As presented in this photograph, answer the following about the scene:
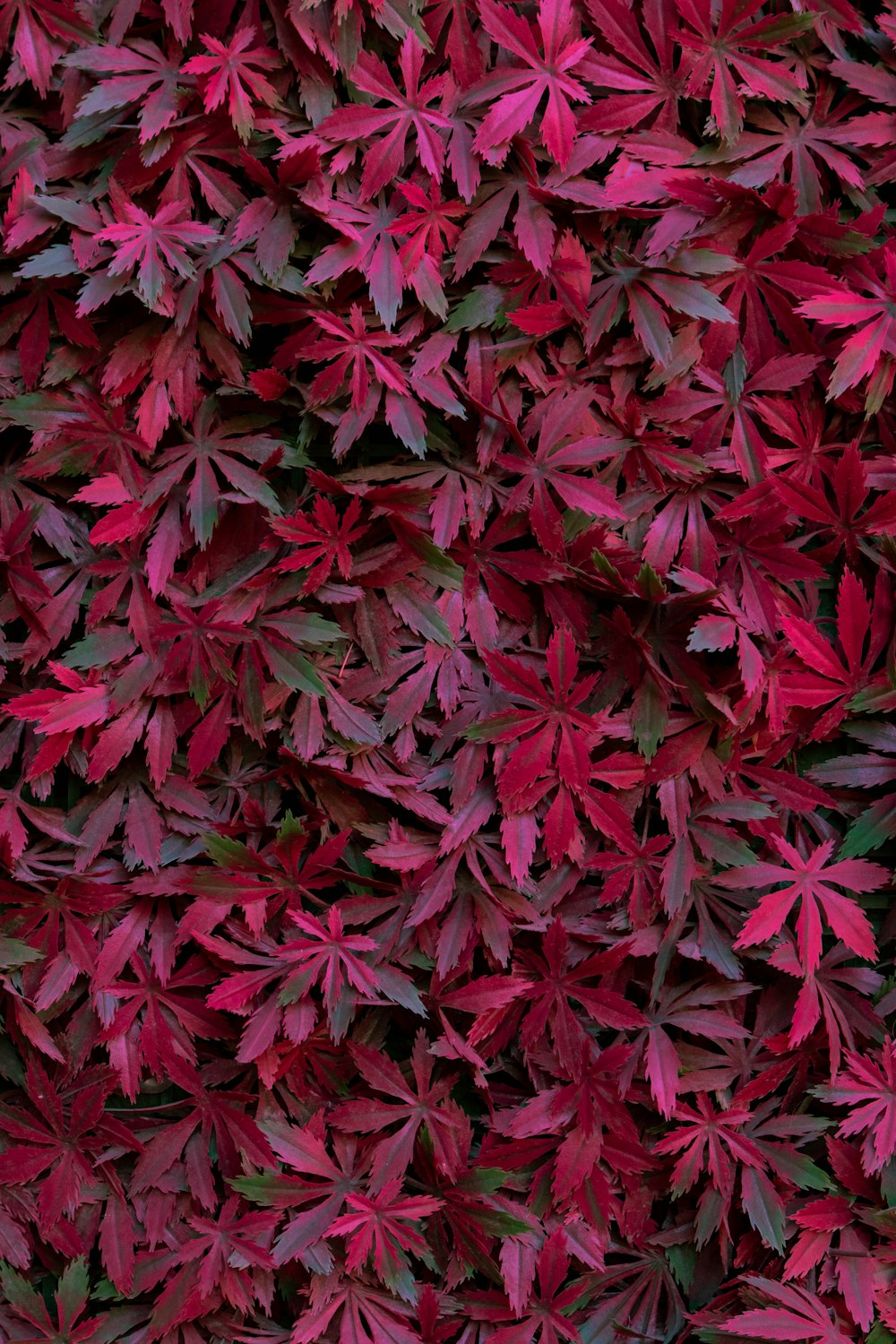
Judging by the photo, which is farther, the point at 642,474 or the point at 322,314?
the point at 642,474

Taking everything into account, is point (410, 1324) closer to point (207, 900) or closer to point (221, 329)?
point (207, 900)

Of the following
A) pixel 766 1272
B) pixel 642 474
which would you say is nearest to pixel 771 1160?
pixel 766 1272

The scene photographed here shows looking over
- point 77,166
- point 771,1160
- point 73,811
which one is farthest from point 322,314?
point 771,1160

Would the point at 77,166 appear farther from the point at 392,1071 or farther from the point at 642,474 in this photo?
the point at 392,1071

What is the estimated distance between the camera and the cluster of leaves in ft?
3.87

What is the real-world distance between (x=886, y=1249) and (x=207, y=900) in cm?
93

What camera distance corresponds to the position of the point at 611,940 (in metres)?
1.25

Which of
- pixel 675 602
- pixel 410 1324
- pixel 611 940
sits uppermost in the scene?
pixel 675 602

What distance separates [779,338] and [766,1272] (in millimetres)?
1170

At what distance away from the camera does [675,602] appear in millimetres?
1205

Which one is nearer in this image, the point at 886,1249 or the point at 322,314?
the point at 322,314

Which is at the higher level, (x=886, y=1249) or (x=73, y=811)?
(x=73, y=811)

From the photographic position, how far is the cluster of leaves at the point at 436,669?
118 cm

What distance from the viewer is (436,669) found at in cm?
122
